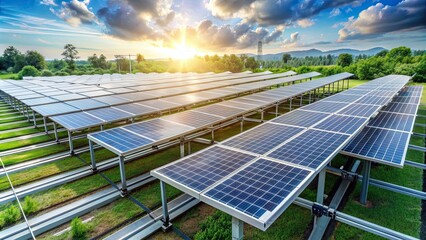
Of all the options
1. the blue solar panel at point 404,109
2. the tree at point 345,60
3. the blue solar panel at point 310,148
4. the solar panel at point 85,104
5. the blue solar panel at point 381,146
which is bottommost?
the blue solar panel at point 381,146

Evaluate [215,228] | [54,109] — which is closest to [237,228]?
[215,228]

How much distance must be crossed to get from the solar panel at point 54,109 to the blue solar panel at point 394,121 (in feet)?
54.1

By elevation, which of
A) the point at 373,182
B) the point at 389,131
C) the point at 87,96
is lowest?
the point at 373,182

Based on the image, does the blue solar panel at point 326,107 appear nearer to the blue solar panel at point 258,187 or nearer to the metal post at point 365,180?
the metal post at point 365,180

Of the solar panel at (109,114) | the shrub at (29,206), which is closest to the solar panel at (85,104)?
the solar panel at (109,114)

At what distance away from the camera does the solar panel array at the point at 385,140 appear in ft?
25.1

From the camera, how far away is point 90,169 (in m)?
10.6

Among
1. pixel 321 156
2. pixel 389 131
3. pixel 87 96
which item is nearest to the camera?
pixel 321 156

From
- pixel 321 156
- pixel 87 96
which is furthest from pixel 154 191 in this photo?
pixel 87 96

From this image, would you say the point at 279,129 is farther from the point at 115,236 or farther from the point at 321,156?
the point at 115,236

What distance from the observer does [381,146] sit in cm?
861

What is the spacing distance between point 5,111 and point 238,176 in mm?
29915

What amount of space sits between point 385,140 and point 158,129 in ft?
30.3

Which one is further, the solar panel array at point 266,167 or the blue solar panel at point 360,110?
the blue solar panel at point 360,110
